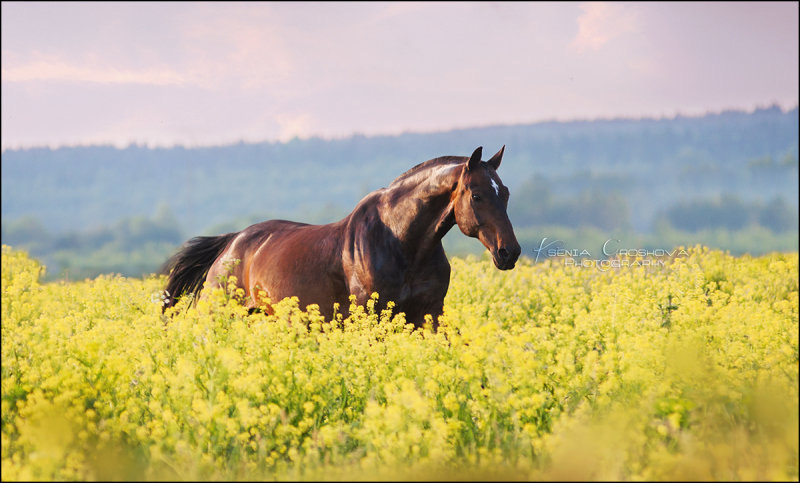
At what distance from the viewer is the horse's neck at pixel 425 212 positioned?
618 centimetres

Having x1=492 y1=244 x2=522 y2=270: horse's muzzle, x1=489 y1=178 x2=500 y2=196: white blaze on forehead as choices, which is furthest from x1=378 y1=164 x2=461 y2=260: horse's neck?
x1=492 y1=244 x2=522 y2=270: horse's muzzle

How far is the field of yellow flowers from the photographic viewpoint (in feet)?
11.9

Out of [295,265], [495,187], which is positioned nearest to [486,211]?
[495,187]

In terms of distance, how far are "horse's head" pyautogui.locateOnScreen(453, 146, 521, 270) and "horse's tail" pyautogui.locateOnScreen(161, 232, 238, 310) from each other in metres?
4.30

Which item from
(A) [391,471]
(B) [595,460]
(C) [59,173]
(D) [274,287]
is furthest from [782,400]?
(C) [59,173]

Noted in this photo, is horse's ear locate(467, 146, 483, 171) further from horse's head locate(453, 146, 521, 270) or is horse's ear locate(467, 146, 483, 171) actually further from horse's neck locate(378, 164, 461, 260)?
horse's neck locate(378, 164, 461, 260)

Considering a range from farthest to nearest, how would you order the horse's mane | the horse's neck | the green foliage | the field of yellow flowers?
the green foliage < the horse's mane < the horse's neck < the field of yellow flowers

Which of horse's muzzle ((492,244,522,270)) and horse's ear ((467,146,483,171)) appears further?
horse's ear ((467,146,483,171))

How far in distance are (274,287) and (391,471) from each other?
389cm

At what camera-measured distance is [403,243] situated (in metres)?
6.32

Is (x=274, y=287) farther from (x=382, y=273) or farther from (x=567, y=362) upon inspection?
(x=567, y=362)

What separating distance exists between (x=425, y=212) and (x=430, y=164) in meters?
0.50

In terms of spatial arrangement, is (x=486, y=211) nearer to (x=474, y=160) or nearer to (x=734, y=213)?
(x=474, y=160)

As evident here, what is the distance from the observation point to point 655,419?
3.93 metres
